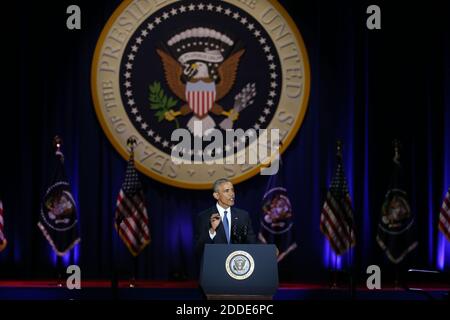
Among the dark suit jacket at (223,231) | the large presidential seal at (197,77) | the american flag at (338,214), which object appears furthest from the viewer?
the large presidential seal at (197,77)

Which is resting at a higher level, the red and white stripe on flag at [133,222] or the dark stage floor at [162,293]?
the red and white stripe on flag at [133,222]

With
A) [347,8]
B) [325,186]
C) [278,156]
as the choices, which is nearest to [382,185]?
[325,186]

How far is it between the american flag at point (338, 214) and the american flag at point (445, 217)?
3.36 feet

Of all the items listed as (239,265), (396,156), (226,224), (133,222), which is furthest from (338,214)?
(239,265)

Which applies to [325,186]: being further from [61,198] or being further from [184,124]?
[61,198]

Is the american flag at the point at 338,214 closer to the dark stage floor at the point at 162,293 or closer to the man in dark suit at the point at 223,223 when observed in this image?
the dark stage floor at the point at 162,293

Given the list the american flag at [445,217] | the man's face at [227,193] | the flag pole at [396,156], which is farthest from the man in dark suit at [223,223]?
the american flag at [445,217]

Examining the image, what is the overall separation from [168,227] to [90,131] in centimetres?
146

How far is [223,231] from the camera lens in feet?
19.7

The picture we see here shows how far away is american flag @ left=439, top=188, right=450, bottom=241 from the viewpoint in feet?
27.7

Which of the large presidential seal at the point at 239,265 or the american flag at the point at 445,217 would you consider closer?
the large presidential seal at the point at 239,265

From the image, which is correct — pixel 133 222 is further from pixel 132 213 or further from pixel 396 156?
pixel 396 156

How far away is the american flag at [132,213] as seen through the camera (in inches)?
332
